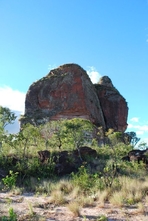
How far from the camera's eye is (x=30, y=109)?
40.8 m

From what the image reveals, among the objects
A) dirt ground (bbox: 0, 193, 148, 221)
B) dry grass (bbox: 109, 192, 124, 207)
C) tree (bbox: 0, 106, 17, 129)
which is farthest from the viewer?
tree (bbox: 0, 106, 17, 129)

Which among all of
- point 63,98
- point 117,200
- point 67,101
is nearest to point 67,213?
point 117,200

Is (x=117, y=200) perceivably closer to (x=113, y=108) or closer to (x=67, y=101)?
(x=67, y=101)

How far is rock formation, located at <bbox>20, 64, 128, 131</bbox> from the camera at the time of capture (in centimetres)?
3953

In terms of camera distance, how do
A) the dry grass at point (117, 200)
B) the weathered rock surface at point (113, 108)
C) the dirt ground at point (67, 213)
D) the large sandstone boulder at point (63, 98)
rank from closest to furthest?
the dirt ground at point (67, 213) < the dry grass at point (117, 200) < the large sandstone boulder at point (63, 98) < the weathered rock surface at point (113, 108)

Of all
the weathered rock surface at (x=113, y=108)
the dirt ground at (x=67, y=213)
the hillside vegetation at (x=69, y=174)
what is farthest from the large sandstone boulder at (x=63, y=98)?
the dirt ground at (x=67, y=213)

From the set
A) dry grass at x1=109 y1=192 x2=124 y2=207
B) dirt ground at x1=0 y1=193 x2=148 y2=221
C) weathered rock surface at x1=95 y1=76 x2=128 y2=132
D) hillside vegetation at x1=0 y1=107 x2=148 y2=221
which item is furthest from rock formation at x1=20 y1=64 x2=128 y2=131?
dirt ground at x1=0 y1=193 x2=148 y2=221

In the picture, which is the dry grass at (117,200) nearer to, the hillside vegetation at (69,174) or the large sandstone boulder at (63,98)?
the hillside vegetation at (69,174)

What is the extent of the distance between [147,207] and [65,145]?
38.2 ft

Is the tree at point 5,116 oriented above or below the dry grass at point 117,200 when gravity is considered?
above

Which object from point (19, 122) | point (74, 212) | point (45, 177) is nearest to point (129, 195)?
point (74, 212)

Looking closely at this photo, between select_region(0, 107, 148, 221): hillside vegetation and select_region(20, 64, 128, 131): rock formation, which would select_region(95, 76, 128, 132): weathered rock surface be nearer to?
select_region(20, 64, 128, 131): rock formation

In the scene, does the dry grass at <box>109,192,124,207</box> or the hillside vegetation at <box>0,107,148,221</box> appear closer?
the dry grass at <box>109,192,124,207</box>

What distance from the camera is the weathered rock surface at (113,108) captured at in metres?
45.2
